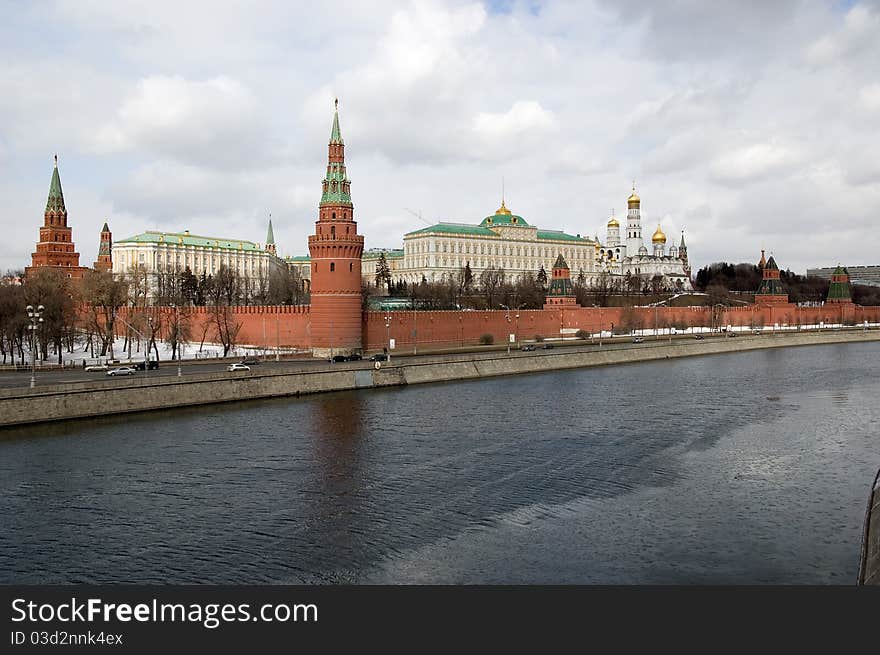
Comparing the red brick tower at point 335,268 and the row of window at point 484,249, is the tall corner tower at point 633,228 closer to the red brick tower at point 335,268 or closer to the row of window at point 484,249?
the row of window at point 484,249

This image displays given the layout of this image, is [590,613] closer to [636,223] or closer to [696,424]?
[696,424]

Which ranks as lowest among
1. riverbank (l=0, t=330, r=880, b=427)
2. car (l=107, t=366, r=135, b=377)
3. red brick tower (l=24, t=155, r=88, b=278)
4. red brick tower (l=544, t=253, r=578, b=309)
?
riverbank (l=0, t=330, r=880, b=427)

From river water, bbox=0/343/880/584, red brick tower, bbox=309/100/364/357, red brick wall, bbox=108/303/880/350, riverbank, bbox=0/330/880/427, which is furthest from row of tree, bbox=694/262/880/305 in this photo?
river water, bbox=0/343/880/584

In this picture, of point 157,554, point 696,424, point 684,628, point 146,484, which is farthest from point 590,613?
point 696,424

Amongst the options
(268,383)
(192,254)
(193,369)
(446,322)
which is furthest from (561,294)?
(192,254)

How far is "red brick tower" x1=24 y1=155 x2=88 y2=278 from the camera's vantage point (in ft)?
184

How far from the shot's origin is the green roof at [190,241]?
87231 millimetres

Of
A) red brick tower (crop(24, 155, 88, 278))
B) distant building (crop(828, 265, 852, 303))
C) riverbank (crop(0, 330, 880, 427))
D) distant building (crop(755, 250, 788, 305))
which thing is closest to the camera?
riverbank (crop(0, 330, 880, 427))

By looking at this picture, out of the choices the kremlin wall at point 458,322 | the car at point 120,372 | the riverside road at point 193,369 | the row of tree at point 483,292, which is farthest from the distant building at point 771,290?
the car at point 120,372

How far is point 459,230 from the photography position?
9469 cm

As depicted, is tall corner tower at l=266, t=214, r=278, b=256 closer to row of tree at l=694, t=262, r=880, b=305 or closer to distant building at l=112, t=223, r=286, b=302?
distant building at l=112, t=223, r=286, b=302

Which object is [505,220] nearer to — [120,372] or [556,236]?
[556,236]

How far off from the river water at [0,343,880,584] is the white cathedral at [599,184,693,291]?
81692 mm

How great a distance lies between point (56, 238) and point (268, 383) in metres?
34.9
